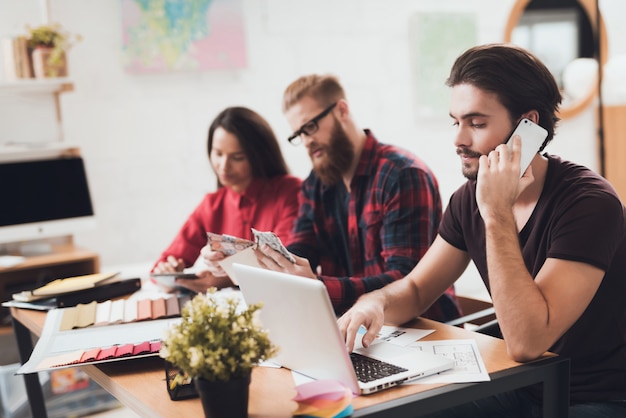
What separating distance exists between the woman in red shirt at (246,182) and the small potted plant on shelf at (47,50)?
961 mm

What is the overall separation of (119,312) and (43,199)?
1.56 meters

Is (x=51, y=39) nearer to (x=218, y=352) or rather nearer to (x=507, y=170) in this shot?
(x=507, y=170)

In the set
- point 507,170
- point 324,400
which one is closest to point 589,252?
point 507,170

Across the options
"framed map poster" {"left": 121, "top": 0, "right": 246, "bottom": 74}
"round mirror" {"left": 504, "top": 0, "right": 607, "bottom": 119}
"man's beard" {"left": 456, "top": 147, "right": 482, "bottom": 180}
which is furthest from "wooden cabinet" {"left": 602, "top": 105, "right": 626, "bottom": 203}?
"man's beard" {"left": 456, "top": 147, "right": 482, "bottom": 180}

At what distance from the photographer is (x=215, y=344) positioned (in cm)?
116

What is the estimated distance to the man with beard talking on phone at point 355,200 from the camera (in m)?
2.28

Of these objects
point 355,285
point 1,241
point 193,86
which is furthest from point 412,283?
point 193,86

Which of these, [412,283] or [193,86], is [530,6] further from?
[412,283]

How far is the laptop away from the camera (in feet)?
4.25

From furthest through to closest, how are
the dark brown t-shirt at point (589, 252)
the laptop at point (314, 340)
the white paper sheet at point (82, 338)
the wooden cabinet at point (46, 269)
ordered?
the wooden cabinet at point (46, 269) → the white paper sheet at point (82, 338) → the dark brown t-shirt at point (589, 252) → the laptop at point (314, 340)

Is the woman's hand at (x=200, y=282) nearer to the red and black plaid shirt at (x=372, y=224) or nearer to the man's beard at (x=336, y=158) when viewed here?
the red and black plaid shirt at (x=372, y=224)

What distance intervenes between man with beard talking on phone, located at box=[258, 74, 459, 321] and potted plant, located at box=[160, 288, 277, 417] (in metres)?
0.94

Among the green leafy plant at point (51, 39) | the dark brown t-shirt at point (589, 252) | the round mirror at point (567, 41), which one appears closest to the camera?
the dark brown t-shirt at point (589, 252)

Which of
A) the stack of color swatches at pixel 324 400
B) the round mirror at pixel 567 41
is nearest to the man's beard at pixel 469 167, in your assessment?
the stack of color swatches at pixel 324 400
